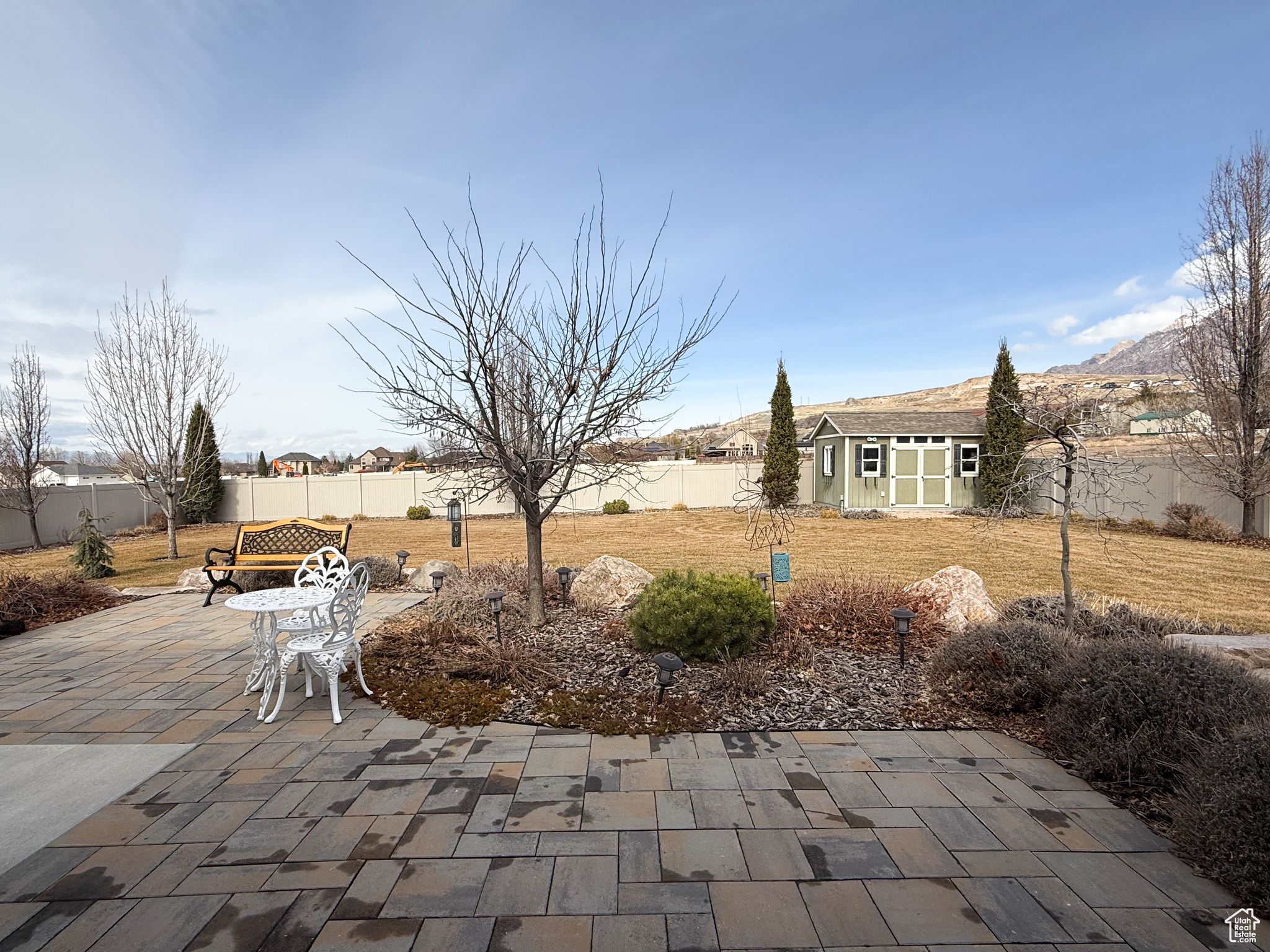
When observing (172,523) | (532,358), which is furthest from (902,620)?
(172,523)

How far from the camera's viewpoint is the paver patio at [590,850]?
1864mm

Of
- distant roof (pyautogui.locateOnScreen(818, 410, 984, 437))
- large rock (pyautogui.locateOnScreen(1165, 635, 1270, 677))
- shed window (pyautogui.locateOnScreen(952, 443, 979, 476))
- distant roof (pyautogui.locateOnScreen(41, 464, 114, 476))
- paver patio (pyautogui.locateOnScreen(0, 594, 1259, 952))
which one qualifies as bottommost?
paver patio (pyautogui.locateOnScreen(0, 594, 1259, 952))

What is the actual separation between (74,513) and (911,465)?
75.8ft

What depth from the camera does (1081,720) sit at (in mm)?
3080

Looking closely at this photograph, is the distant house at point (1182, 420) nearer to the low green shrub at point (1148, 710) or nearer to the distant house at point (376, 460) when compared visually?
the low green shrub at point (1148, 710)

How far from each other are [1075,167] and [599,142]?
6.90 m

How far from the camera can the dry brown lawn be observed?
25.2 ft

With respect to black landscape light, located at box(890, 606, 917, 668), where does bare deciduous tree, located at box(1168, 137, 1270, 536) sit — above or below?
above

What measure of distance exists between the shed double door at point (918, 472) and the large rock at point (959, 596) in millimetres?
12637

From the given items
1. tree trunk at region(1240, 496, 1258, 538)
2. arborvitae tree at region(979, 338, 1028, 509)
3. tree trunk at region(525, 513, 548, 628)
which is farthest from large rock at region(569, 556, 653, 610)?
tree trunk at region(1240, 496, 1258, 538)

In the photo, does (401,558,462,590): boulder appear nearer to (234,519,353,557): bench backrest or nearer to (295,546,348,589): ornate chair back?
(234,519,353,557): bench backrest

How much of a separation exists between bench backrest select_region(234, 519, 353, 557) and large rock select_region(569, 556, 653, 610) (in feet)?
11.1

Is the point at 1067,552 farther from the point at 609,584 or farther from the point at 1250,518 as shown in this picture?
the point at 1250,518
